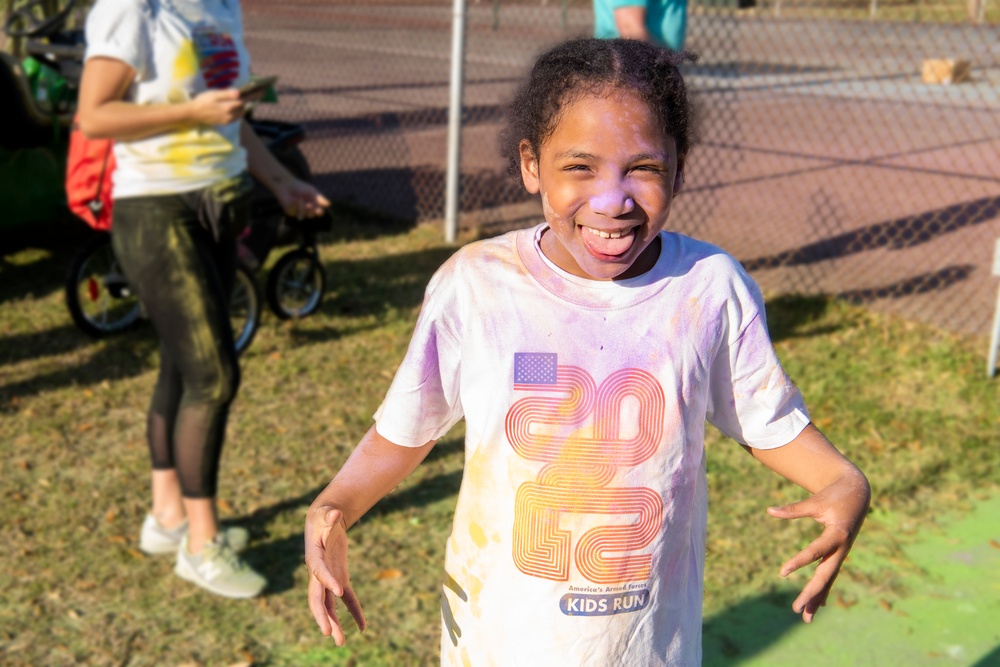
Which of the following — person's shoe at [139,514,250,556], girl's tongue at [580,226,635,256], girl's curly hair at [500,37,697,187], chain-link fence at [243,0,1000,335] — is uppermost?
girl's curly hair at [500,37,697,187]

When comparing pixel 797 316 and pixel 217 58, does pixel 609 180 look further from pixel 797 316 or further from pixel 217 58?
pixel 797 316

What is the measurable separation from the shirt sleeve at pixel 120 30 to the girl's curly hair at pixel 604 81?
1.75 metres

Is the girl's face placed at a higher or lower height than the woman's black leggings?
higher

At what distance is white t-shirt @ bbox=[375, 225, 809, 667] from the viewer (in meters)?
1.67

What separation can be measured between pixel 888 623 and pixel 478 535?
2305 mm

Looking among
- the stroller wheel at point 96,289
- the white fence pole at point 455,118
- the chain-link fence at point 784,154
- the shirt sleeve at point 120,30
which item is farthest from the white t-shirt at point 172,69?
the white fence pole at point 455,118

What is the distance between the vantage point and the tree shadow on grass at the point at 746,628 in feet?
11.0

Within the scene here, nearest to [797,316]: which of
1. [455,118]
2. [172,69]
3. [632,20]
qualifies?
[632,20]

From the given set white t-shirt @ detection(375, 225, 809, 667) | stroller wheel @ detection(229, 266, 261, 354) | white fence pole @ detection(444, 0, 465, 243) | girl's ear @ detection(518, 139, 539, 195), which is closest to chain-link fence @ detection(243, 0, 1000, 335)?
white fence pole @ detection(444, 0, 465, 243)

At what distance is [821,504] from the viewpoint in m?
1.59

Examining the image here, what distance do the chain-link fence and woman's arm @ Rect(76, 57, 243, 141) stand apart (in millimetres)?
1104

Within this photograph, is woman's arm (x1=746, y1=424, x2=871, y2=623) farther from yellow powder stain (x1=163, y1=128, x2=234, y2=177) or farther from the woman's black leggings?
yellow powder stain (x1=163, y1=128, x2=234, y2=177)

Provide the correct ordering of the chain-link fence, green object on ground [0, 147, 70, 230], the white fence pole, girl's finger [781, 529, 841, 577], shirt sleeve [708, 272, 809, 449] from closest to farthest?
girl's finger [781, 529, 841, 577] < shirt sleeve [708, 272, 809, 449] < green object on ground [0, 147, 70, 230] < the white fence pole < the chain-link fence

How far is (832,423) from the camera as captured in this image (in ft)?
16.1
